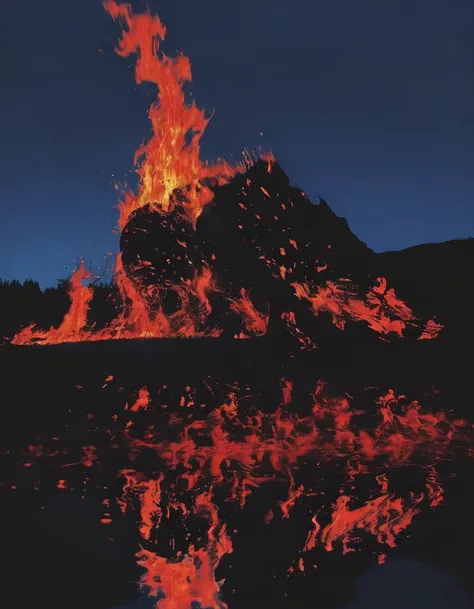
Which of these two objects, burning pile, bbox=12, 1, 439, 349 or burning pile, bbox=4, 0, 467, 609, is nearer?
burning pile, bbox=4, 0, 467, 609

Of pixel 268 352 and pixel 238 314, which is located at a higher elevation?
pixel 238 314

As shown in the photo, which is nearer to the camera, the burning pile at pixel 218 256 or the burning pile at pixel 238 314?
the burning pile at pixel 238 314

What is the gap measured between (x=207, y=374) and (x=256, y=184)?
264cm

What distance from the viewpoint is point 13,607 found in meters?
2.80

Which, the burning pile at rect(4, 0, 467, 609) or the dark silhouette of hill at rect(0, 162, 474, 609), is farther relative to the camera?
the dark silhouette of hill at rect(0, 162, 474, 609)

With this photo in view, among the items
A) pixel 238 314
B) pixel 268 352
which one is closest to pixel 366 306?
pixel 268 352

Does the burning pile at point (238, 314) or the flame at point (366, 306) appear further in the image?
the flame at point (366, 306)

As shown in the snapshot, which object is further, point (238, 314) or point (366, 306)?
point (238, 314)

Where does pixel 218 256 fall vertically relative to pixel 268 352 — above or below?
above

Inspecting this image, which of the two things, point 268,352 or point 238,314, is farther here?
point 238,314

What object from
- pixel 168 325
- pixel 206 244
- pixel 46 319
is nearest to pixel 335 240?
pixel 206 244

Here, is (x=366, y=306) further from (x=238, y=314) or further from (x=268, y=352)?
(x=238, y=314)

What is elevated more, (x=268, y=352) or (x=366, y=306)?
(x=366, y=306)

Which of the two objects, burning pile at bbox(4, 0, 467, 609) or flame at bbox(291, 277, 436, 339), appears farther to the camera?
flame at bbox(291, 277, 436, 339)
